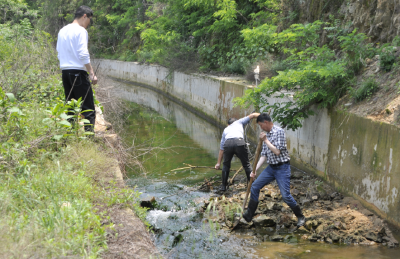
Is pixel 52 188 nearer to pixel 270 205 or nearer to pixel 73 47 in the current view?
pixel 73 47

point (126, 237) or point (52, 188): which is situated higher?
point (52, 188)

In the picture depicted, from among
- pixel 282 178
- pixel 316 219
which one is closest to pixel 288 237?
pixel 316 219

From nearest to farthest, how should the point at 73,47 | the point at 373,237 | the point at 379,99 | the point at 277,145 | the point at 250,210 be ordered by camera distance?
the point at 73,47 → the point at 373,237 → the point at 277,145 → the point at 250,210 → the point at 379,99

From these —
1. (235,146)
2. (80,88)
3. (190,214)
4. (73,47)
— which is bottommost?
(190,214)

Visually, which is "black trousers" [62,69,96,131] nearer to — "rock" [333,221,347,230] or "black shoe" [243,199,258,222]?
"black shoe" [243,199,258,222]

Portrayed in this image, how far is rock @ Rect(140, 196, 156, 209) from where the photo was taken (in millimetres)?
7980

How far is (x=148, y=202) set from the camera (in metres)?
8.07

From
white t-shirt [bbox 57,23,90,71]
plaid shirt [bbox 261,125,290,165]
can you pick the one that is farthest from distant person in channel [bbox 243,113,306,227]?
white t-shirt [bbox 57,23,90,71]

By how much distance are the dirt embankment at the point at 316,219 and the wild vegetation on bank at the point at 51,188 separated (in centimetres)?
201

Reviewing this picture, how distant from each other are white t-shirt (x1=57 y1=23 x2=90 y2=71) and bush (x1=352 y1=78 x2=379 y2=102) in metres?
5.57

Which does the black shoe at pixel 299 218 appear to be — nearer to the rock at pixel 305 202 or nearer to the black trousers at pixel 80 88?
the rock at pixel 305 202

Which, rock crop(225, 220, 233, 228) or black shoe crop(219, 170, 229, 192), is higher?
black shoe crop(219, 170, 229, 192)

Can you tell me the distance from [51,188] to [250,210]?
390 cm

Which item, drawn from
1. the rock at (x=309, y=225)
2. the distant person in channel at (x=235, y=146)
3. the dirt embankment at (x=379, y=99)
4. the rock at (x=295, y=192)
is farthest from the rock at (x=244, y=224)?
the dirt embankment at (x=379, y=99)
